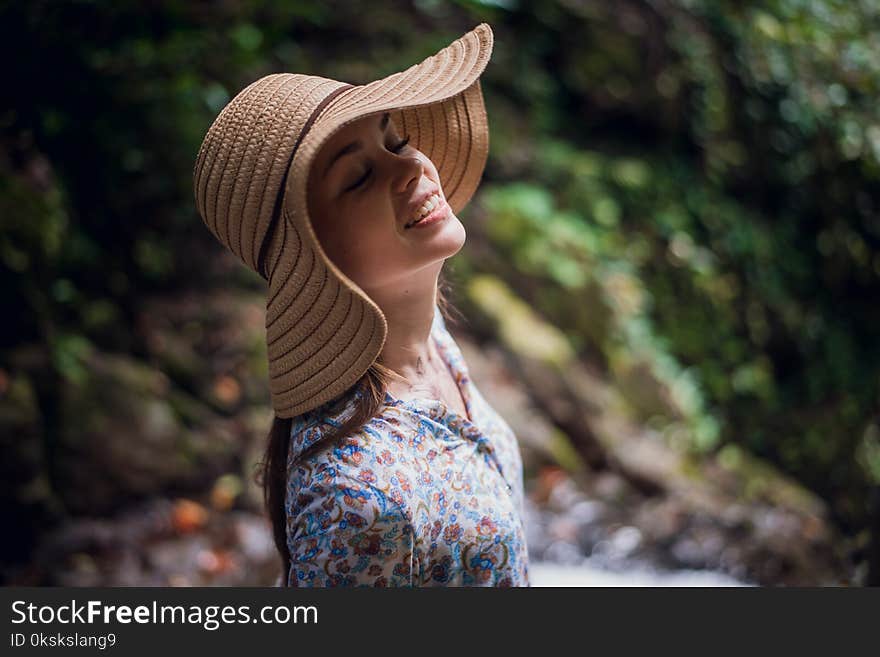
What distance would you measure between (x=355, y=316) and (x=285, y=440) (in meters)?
0.35

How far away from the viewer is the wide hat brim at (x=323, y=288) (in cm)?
133

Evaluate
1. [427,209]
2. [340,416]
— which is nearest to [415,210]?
[427,209]

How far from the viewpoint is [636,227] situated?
5277 mm

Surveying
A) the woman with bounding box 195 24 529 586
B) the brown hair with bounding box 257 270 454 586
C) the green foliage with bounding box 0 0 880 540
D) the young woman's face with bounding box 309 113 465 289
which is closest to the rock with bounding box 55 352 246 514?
the green foliage with bounding box 0 0 880 540

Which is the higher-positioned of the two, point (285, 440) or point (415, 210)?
point (415, 210)

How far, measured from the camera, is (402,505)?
4.50 feet

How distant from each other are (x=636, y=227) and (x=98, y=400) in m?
3.35

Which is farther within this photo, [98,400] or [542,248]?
[542,248]

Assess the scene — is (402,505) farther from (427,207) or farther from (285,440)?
(427,207)

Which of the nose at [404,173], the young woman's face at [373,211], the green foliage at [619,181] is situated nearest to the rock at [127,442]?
the green foliage at [619,181]

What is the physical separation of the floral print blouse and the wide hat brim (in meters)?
0.08

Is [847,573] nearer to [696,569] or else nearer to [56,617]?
[696,569]

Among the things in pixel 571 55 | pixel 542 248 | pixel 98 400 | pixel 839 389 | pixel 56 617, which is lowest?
pixel 56 617

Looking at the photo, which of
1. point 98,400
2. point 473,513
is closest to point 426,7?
point 98,400
